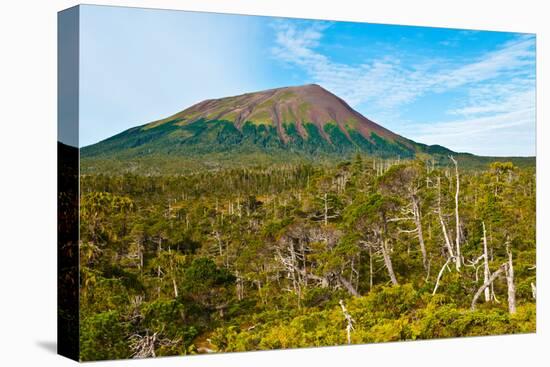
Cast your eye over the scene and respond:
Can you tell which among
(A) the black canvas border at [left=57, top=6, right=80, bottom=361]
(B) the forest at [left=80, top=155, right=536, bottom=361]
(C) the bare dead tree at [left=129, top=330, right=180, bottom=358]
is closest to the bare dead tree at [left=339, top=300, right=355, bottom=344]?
(B) the forest at [left=80, top=155, right=536, bottom=361]

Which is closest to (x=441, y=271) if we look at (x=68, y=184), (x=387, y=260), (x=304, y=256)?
(x=387, y=260)

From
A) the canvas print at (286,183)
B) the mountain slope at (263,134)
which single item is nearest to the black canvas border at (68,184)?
the canvas print at (286,183)

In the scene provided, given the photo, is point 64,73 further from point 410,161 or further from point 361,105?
point 410,161

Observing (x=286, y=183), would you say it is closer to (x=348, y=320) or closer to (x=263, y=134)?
(x=263, y=134)

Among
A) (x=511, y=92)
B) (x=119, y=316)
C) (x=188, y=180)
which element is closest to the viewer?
(x=119, y=316)

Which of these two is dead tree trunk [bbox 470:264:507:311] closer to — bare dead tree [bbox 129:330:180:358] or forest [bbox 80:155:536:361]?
forest [bbox 80:155:536:361]

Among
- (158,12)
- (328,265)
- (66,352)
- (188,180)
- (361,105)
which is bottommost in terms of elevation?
(66,352)

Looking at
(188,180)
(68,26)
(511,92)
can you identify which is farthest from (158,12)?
(511,92)
